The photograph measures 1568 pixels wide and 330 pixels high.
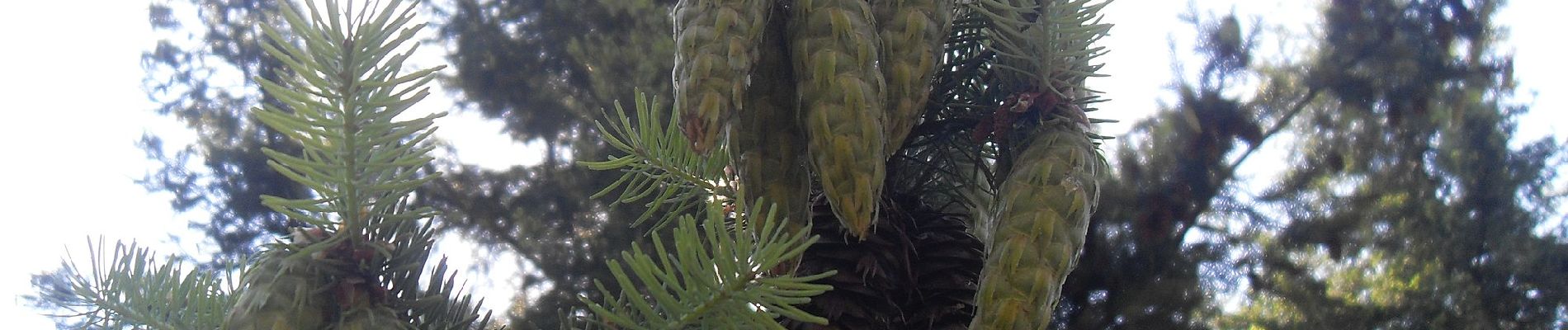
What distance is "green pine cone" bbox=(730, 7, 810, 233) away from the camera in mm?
385

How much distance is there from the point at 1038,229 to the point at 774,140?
0.34 ft

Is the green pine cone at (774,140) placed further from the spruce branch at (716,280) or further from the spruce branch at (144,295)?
the spruce branch at (144,295)

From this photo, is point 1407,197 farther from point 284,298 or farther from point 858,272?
point 284,298

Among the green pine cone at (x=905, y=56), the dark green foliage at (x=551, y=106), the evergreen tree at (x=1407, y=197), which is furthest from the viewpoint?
the evergreen tree at (x=1407, y=197)

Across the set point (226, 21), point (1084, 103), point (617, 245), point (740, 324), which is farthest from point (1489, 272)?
point (226, 21)

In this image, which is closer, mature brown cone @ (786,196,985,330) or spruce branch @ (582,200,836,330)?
spruce branch @ (582,200,836,330)

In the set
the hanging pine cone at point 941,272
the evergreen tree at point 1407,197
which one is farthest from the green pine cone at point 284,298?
the evergreen tree at point 1407,197

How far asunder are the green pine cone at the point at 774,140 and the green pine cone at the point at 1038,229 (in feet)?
0.25

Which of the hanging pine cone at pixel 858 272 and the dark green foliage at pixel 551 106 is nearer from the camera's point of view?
the hanging pine cone at pixel 858 272

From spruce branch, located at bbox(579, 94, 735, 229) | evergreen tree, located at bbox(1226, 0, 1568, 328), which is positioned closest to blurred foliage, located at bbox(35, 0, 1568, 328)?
evergreen tree, located at bbox(1226, 0, 1568, 328)

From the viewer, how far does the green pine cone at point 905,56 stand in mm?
372

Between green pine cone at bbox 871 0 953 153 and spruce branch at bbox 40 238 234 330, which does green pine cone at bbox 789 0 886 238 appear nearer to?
green pine cone at bbox 871 0 953 153

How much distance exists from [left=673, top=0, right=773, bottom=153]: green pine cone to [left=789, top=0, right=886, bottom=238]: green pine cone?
2cm

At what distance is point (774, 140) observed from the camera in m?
0.39
